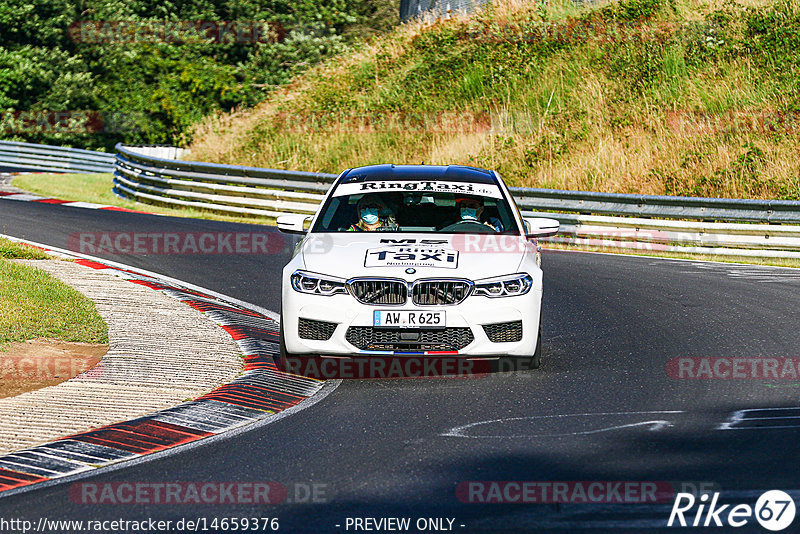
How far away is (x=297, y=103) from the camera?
101 ft

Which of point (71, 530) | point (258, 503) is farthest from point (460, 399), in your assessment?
point (71, 530)

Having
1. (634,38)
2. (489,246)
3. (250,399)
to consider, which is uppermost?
(634,38)

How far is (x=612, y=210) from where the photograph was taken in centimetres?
1881

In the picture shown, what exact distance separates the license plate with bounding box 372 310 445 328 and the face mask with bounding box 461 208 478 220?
1.74 metres

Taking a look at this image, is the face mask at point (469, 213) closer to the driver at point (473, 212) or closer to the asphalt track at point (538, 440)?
the driver at point (473, 212)

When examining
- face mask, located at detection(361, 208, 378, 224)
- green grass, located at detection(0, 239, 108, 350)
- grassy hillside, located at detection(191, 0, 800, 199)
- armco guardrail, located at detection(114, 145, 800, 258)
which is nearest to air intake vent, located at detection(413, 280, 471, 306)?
face mask, located at detection(361, 208, 378, 224)

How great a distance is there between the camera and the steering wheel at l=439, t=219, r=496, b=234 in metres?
9.30

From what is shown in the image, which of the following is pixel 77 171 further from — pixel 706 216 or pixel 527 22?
pixel 706 216

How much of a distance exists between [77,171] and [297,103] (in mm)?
12438

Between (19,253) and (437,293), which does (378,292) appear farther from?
(19,253)

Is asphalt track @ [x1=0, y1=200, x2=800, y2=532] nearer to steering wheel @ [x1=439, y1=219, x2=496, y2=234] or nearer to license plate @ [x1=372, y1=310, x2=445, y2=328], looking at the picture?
license plate @ [x1=372, y1=310, x2=445, y2=328]

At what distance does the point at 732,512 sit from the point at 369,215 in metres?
5.08

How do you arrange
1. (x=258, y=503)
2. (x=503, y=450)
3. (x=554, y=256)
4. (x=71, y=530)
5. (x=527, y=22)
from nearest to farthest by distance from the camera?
(x=71, y=530) < (x=258, y=503) < (x=503, y=450) < (x=554, y=256) < (x=527, y=22)

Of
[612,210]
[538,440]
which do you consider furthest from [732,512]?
[612,210]
